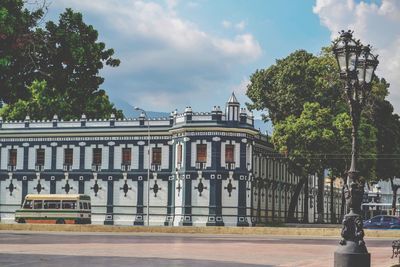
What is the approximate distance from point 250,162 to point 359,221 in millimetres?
46207

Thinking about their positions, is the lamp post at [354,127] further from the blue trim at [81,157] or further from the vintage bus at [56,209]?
the blue trim at [81,157]

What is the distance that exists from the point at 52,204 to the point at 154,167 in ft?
34.4

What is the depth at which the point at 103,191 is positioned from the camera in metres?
68.3

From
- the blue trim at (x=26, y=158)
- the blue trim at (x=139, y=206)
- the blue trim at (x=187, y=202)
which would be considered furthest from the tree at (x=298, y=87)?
the blue trim at (x=26, y=158)

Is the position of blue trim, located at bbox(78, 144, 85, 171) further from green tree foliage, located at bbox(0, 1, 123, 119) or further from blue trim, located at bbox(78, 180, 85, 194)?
green tree foliage, located at bbox(0, 1, 123, 119)

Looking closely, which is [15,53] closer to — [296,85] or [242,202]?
[242,202]

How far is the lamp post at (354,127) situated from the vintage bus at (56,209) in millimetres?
44831

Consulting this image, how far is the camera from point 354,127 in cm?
1894

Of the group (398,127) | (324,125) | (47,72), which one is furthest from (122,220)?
(47,72)

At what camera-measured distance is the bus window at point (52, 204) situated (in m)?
61.4

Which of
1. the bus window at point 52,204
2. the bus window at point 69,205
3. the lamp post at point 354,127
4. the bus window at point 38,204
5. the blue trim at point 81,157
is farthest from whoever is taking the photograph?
the blue trim at point 81,157

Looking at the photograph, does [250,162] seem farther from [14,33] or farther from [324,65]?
[14,33]

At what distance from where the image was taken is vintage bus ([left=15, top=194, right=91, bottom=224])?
6128 centimetres

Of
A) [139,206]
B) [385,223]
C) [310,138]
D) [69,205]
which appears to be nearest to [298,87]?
[310,138]
